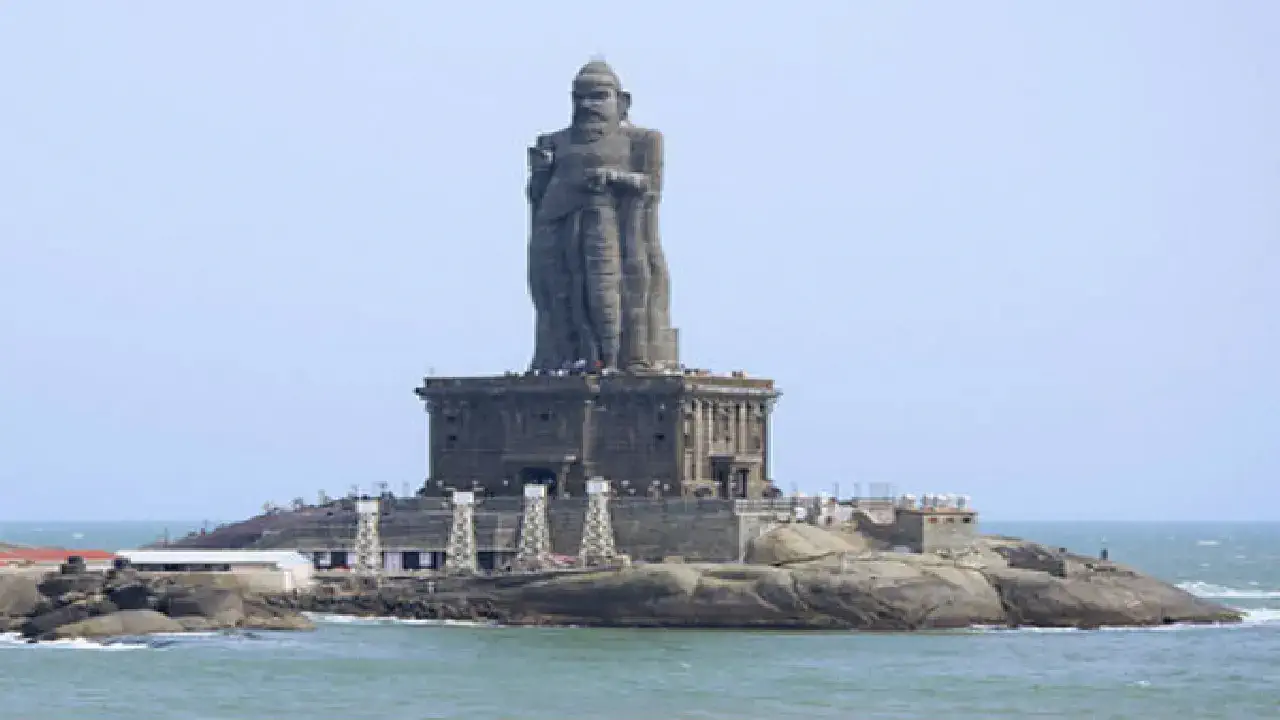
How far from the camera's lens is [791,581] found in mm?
96000

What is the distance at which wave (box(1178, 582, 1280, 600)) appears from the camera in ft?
417

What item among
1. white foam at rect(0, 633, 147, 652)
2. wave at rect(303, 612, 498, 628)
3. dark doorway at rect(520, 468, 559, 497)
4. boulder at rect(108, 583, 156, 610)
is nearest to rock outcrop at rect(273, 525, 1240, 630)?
wave at rect(303, 612, 498, 628)

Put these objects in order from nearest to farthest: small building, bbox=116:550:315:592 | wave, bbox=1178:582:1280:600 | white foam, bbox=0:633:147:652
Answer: white foam, bbox=0:633:147:652 < small building, bbox=116:550:315:592 < wave, bbox=1178:582:1280:600

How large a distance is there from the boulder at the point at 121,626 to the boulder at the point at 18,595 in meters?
3.95

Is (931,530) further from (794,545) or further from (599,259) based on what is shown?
(599,259)

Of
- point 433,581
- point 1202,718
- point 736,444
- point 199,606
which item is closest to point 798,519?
point 736,444

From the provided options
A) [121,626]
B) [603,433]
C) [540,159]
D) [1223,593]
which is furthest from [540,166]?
[1223,593]

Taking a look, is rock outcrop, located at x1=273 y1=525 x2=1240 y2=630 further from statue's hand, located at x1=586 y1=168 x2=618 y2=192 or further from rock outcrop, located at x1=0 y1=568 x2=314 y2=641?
statue's hand, located at x1=586 y1=168 x2=618 y2=192

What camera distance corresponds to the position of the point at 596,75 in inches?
4377

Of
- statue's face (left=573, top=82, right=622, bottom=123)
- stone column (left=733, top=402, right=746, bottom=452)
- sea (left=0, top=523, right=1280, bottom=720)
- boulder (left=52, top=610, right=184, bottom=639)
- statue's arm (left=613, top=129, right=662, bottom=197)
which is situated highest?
statue's face (left=573, top=82, right=622, bottom=123)

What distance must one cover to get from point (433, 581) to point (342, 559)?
810cm

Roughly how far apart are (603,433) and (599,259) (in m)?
6.92

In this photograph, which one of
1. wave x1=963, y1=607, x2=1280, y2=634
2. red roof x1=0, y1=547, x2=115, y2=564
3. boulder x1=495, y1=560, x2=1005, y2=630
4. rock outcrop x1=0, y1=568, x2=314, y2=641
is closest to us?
rock outcrop x1=0, y1=568, x2=314, y2=641

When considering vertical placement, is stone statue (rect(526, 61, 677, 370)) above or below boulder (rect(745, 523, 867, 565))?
above
